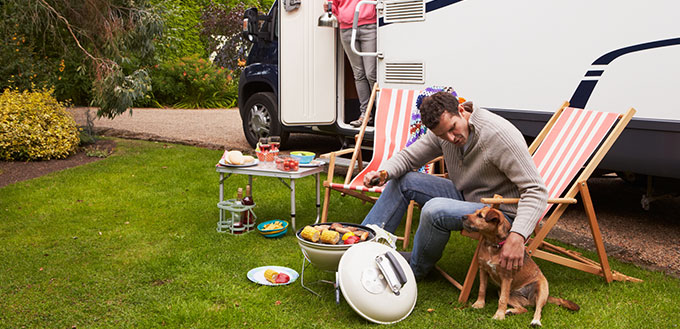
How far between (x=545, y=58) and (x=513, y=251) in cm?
205

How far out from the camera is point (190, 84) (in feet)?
42.1

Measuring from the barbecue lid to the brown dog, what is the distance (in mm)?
382

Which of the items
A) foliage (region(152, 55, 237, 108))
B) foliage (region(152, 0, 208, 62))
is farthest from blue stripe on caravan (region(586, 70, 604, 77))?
foliage (region(152, 0, 208, 62))

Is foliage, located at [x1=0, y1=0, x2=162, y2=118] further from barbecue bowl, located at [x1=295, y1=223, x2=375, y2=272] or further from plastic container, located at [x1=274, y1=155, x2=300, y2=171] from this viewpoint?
barbecue bowl, located at [x1=295, y1=223, x2=375, y2=272]

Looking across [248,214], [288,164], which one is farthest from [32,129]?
[288,164]

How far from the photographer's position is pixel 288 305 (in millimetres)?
3057

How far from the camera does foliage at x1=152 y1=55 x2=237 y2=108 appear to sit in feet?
41.4

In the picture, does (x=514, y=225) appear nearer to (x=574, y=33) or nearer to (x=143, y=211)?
(x=574, y=33)

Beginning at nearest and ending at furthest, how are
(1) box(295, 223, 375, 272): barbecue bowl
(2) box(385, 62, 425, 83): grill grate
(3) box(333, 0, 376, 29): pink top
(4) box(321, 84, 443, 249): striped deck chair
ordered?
(1) box(295, 223, 375, 272): barbecue bowl
(4) box(321, 84, 443, 249): striped deck chair
(2) box(385, 62, 425, 83): grill grate
(3) box(333, 0, 376, 29): pink top

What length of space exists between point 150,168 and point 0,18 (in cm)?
250

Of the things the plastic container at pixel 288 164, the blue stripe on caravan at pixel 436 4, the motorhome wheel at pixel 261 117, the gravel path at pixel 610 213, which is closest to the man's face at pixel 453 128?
the plastic container at pixel 288 164

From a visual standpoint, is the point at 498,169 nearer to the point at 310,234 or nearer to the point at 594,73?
the point at 310,234

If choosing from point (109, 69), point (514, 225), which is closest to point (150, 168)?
point (109, 69)

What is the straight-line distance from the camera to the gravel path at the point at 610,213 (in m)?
3.91
